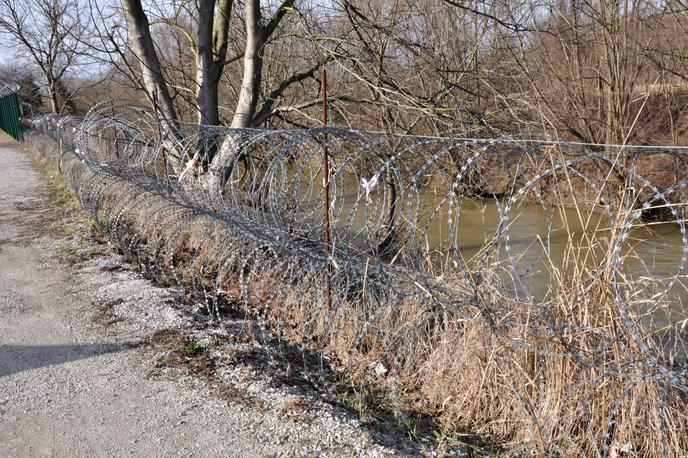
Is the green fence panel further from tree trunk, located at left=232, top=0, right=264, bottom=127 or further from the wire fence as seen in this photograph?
the wire fence

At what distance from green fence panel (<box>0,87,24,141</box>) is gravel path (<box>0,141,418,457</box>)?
23598 millimetres

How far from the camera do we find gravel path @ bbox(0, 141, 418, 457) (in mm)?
3408

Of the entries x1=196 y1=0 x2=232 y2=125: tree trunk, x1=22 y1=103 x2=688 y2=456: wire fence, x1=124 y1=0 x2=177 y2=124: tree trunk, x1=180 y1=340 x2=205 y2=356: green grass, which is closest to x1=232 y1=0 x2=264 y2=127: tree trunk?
x1=196 y1=0 x2=232 y2=125: tree trunk

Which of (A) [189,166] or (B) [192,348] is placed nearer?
(B) [192,348]

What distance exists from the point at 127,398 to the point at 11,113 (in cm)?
2995

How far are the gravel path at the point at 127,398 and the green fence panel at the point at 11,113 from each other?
23.6 metres

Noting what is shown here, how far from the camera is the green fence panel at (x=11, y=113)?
1082 inches

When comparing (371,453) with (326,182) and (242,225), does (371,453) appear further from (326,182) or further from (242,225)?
(242,225)

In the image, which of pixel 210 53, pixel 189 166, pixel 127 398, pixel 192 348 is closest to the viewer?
pixel 127 398

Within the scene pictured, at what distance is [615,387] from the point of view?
129 inches

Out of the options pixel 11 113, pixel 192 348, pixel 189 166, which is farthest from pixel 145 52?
pixel 11 113

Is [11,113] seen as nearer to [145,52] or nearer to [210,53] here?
[145,52]

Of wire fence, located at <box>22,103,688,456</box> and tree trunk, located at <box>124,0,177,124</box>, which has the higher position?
tree trunk, located at <box>124,0,177,124</box>

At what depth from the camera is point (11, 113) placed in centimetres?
2972
